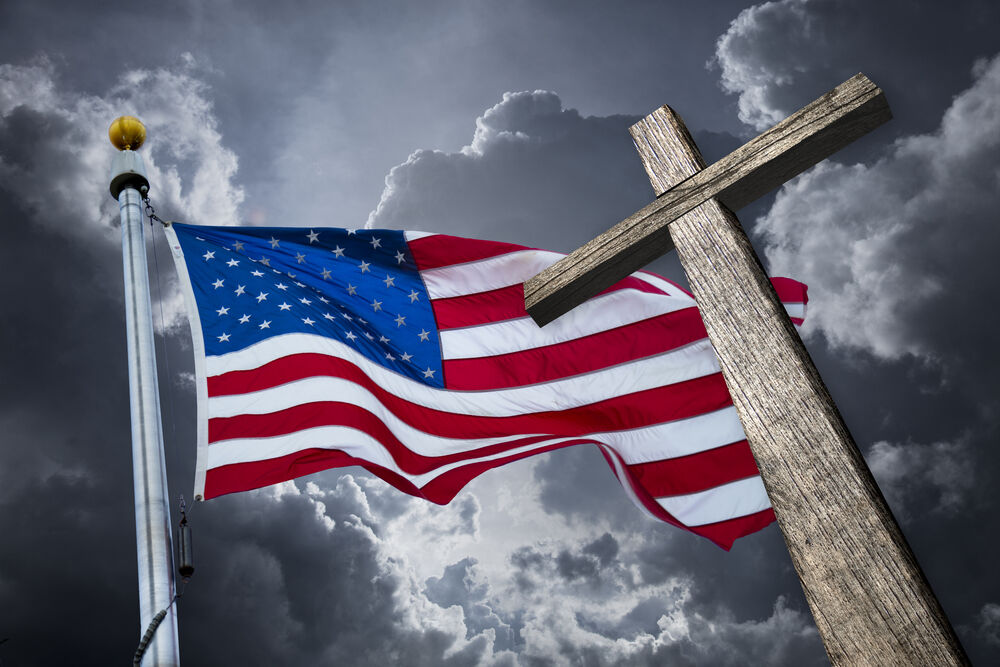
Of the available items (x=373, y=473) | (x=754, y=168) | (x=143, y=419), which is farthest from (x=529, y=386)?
(x=754, y=168)

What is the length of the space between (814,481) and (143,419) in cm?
485

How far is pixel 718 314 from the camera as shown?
10.4 feet

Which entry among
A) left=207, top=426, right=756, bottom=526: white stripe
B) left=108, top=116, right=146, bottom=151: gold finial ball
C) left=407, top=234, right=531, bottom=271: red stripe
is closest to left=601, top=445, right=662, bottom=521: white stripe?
left=207, top=426, right=756, bottom=526: white stripe

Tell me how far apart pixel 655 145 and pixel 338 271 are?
391 cm

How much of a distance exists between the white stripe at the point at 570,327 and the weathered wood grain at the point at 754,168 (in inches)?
109

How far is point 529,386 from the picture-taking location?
659cm

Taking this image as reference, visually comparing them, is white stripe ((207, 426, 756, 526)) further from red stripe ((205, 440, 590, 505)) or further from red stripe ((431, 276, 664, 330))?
red stripe ((431, 276, 664, 330))

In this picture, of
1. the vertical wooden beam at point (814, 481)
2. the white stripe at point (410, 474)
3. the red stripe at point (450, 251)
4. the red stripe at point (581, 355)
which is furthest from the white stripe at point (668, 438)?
the vertical wooden beam at point (814, 481)

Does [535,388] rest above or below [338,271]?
below

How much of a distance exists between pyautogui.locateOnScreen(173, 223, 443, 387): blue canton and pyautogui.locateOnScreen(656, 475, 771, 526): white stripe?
239 centimetres

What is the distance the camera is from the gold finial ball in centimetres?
712

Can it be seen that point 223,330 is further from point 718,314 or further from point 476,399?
point 718,314

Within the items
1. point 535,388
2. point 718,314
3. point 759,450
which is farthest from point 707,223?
point 535,388

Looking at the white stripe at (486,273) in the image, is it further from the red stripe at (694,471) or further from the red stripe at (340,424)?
the red stripe at (694,471)
